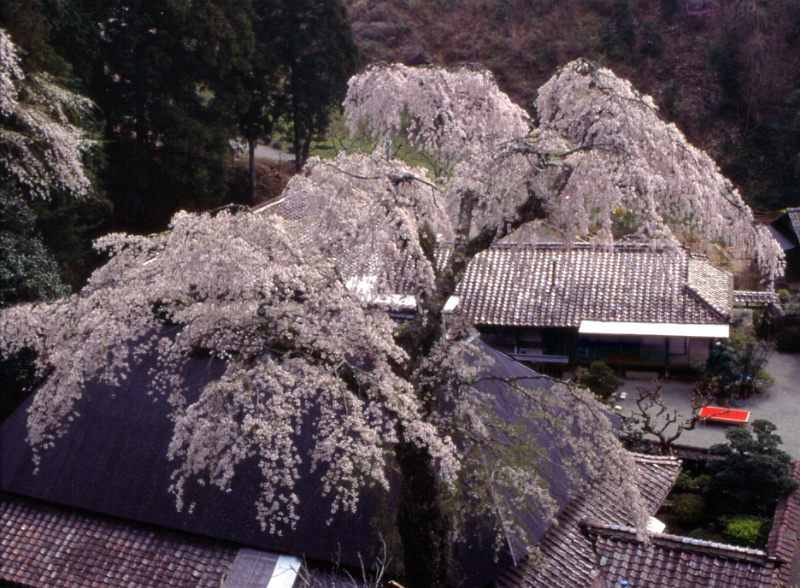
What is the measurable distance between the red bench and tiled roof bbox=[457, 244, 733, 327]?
204 centimetres

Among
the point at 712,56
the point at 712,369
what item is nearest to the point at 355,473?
the point at 712,369

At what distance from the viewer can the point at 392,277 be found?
539cm

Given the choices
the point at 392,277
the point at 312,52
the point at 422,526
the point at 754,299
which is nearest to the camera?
the point at 392,277

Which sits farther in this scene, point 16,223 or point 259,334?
point 16,223

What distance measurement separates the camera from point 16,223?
13.0 m

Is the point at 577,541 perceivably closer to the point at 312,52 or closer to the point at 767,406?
the point at 767,406

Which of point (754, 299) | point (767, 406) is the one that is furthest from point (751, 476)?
point (754, 299)

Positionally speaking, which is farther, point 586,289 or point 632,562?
point 586,289

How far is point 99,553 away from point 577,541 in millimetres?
5819

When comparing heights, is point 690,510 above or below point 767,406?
below

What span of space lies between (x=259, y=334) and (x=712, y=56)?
3324 cm

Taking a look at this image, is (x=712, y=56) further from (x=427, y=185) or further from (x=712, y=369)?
(x=427, y=185)

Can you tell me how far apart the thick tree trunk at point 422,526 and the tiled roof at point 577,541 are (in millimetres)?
1016

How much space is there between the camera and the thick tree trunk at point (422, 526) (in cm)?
581
